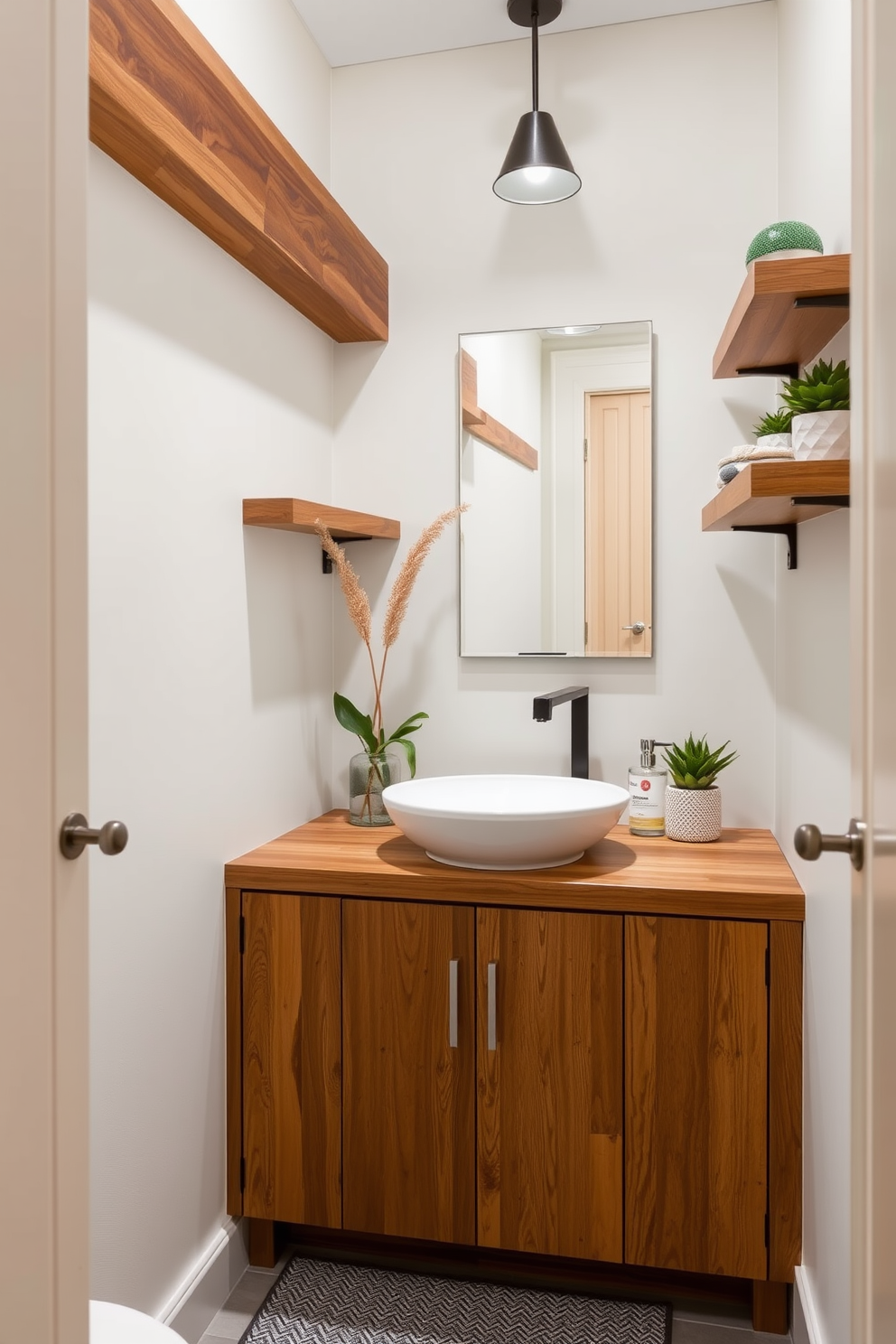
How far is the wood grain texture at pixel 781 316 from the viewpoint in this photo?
4.26 feet

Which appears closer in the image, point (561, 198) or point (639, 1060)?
point (639, 1060)

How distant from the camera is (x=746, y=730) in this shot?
2.19m

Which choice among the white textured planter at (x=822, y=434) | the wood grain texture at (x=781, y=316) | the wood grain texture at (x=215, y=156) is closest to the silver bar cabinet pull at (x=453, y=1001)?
the white textured planter at (x=822, y=434)

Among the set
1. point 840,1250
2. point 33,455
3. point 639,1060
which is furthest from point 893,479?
point 639,1060

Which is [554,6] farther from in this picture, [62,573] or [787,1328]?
[787,1328]

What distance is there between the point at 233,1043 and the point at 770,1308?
3.51 feet

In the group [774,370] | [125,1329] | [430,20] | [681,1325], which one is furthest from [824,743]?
[430,20]

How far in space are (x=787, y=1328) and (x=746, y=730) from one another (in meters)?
1.13

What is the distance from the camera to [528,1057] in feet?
5.77

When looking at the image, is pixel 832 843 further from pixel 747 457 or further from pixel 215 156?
pixel 215 156

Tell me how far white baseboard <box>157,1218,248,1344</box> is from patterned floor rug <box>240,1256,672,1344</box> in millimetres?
81

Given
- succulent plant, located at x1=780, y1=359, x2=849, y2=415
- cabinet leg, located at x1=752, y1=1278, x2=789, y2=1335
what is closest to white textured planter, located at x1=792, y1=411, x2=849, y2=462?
succulent plant, located at x1=780, y1=359, x2=849, y2=415

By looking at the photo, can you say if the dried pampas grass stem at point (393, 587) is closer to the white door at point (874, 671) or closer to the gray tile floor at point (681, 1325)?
the gray tile floor at point (681, 1325)

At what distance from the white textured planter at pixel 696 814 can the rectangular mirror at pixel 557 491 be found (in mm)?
365
